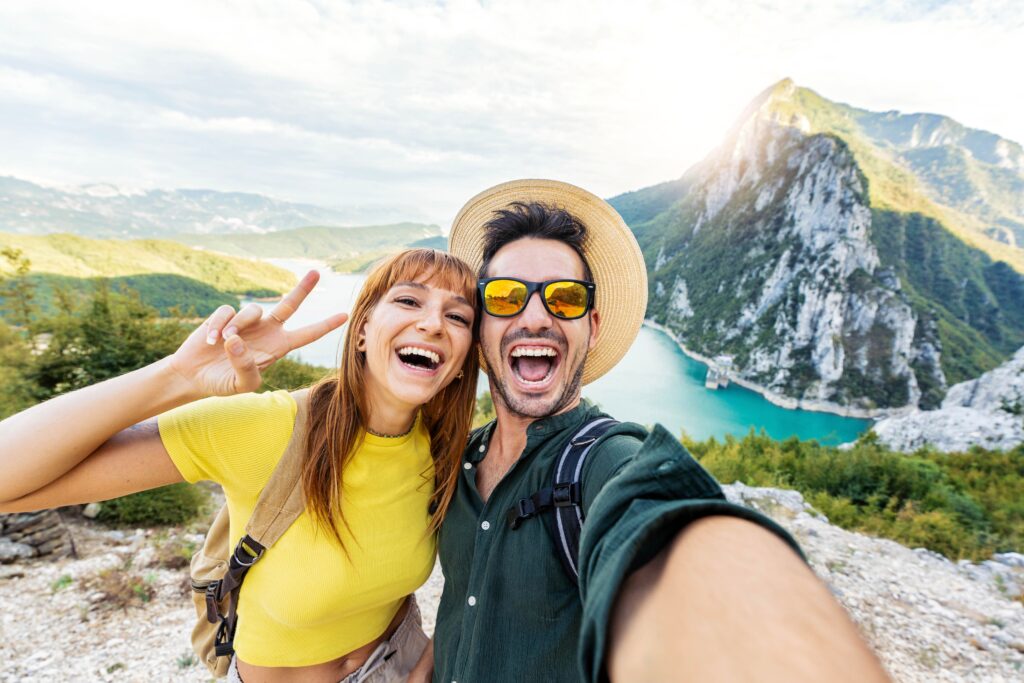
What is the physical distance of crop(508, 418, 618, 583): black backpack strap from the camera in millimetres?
1300

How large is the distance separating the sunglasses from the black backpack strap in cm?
76

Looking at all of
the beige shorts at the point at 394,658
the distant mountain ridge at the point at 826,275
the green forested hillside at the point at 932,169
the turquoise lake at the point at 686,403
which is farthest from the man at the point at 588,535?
the green forested hillside at the point at 932,169

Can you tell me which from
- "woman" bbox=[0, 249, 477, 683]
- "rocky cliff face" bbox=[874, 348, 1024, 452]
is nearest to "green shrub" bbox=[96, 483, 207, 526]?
"woman" bbox=[0, 249, 477, 683]

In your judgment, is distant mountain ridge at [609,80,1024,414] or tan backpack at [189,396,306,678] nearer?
tan backpack at [189,396,306,678]

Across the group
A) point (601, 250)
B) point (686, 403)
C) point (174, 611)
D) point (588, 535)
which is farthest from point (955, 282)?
point (174, 611)

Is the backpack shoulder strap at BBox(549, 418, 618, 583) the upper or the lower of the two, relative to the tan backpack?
upper

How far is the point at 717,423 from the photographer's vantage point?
1986 inches

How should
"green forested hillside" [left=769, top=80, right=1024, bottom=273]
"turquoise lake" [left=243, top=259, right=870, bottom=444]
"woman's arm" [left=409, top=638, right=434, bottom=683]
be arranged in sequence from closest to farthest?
"woman's arm" [left=409, top=638, right=434, bottom=683] → "turquoise lake" [left=243, top=259, right=870, bottom=444] → "green forested hillside" [left=769, top=80, right=1024, bottom=273]

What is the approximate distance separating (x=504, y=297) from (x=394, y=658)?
1.70m

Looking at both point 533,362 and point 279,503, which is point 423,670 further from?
point 533,362

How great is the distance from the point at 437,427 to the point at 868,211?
316 feet

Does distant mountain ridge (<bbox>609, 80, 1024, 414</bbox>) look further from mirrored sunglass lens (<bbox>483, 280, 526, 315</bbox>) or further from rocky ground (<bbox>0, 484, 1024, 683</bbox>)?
mirrored sunglass lens (<bbox>483, 280, 526, 315</bbox>)

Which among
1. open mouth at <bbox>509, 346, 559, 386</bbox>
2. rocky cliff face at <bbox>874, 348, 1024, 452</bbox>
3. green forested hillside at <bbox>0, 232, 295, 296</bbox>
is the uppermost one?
open mouth at <bbox>509, 346, 559, 386</bbox>

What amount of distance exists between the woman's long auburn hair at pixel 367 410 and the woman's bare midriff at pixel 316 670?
64 centimetres
